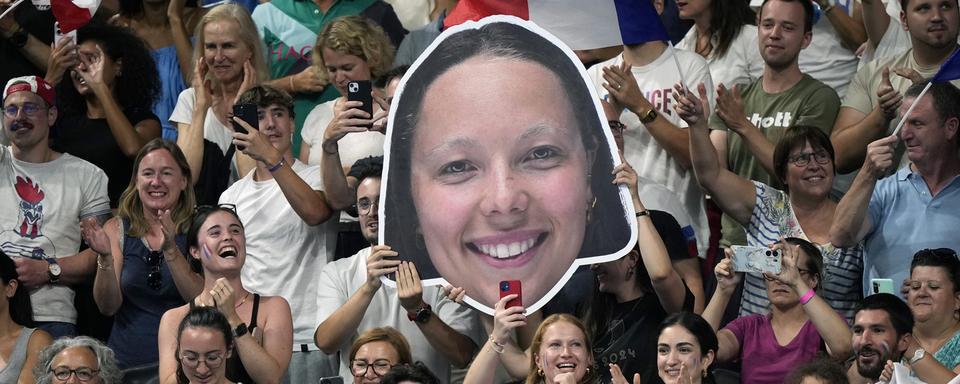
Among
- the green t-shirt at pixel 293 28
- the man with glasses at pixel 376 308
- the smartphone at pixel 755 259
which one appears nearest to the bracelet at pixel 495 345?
the man with glasses at pixel 376 308

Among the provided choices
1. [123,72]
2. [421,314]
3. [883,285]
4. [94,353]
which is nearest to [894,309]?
[883,285]

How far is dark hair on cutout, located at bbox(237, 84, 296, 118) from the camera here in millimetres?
8719

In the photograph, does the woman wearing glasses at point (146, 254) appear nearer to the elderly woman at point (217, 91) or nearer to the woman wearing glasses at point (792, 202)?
the elderly woman at point (217, 91)

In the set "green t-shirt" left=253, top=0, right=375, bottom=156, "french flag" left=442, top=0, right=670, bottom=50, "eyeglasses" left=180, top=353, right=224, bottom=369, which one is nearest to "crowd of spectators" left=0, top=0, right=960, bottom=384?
"eyeglasses" left=180, top=353, right=224, bottom=369

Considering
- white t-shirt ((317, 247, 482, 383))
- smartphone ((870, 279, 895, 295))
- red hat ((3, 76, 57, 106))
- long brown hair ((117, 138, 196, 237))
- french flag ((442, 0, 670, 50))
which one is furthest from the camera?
red hat ((3, 76, 57, 106))

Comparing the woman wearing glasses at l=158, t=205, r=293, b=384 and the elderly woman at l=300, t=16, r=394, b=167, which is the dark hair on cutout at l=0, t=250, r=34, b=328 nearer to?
the woman wearing glasses at l=158, t=205, r=293, b=384

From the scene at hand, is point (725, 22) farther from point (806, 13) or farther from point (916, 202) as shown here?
point (916, 202)

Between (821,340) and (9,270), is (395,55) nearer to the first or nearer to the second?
(9,270)

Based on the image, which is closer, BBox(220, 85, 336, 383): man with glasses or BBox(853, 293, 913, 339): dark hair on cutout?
BBox(853, 293, 913, 339): dark hair on cutout

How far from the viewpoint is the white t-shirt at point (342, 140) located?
891 centimetres

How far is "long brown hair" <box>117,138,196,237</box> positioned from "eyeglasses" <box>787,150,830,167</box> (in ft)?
8.95

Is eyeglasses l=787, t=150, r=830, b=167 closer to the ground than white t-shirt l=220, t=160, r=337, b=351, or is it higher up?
higher up

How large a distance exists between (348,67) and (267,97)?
0.54 meters

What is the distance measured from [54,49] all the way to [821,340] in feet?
13.9
